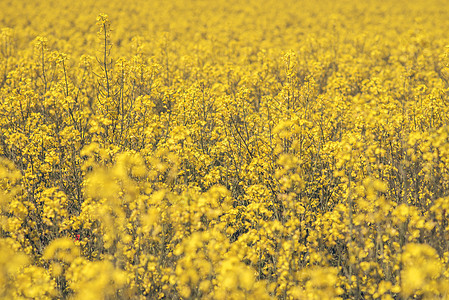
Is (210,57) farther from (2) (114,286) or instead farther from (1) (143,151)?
(2) (114,286)

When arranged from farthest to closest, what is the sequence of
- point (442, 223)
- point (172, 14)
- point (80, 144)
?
1. point (172, 14)
2. point (80, 144)
3. point (442, 223)

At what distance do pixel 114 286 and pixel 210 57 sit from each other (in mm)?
16381

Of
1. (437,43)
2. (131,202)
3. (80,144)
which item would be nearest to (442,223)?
(131,202)

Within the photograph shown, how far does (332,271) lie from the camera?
504cm

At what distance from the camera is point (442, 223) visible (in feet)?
18.7

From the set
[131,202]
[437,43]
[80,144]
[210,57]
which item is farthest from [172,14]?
[131,202]

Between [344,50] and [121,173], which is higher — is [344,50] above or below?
above

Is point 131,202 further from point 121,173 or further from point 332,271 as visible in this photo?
point 332,271

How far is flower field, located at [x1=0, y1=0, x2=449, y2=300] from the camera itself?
511 centimetres

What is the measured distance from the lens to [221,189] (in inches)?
226

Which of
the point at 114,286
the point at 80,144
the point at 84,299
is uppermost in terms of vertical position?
the point at 80,144

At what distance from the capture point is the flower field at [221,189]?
5.11m

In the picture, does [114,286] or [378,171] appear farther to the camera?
[378,171]

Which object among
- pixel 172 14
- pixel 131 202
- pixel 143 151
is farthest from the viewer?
pixel 172 14
